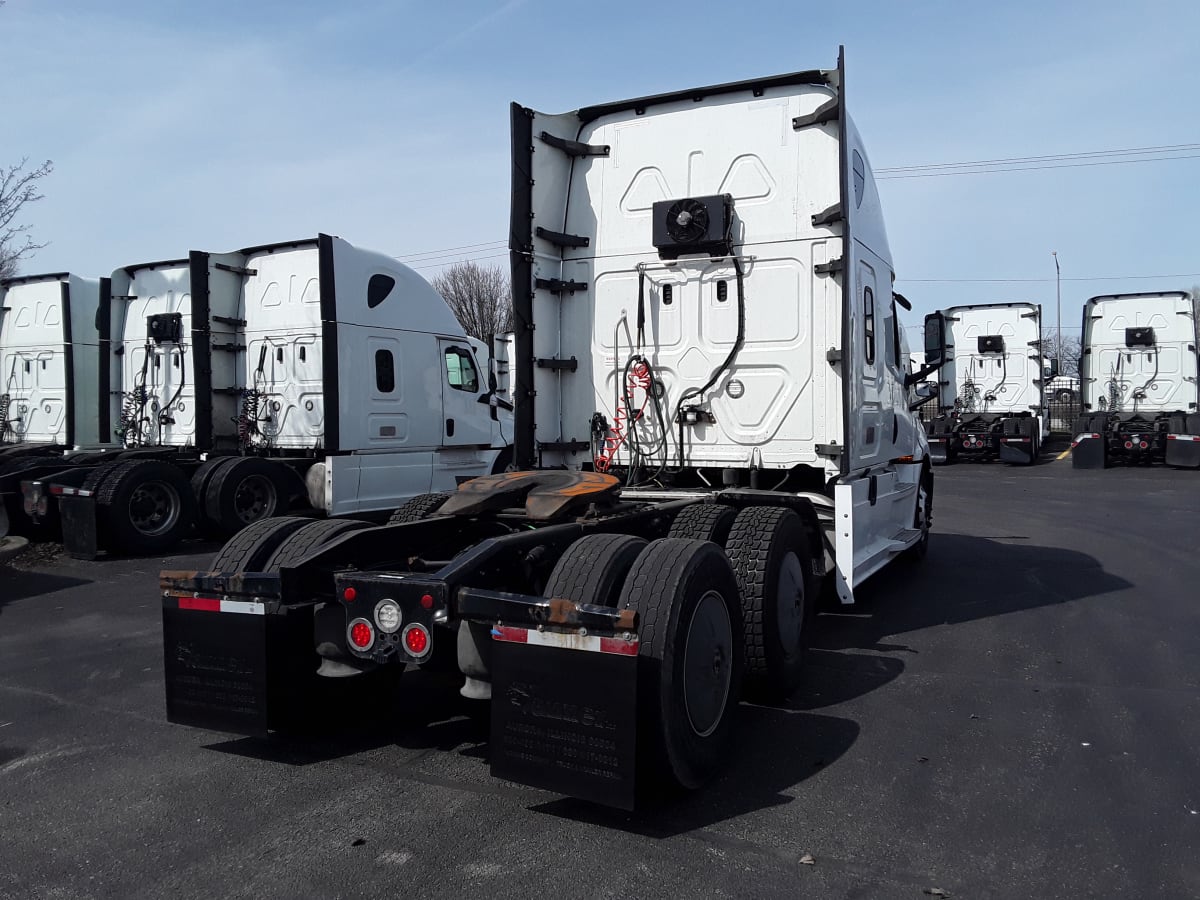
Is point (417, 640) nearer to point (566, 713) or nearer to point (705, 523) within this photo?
point (566, 713)

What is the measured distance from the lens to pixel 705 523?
18.2 ft

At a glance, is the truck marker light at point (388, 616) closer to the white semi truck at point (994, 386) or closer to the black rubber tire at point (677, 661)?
the black rubber tire at point (677, 661)

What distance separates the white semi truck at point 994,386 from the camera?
24188 mm

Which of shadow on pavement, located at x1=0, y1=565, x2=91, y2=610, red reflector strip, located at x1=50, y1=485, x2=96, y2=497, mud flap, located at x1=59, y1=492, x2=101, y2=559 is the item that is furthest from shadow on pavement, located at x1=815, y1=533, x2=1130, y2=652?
red reflector strip, located at x1=50, y1=485, x2=96, y2=497

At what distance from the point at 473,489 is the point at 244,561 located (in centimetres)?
143

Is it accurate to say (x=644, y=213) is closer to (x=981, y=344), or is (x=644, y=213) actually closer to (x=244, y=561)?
(x=244, y=561)

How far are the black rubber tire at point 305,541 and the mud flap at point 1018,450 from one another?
74.4 feet

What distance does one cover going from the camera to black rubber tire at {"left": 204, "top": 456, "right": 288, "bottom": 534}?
11242 millimetres

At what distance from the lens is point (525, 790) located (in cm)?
400

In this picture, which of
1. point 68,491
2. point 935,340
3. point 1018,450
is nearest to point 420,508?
point 935,340

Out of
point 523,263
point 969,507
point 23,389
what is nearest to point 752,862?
point 523,263

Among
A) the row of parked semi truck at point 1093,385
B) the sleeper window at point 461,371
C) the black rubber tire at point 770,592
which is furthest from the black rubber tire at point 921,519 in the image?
the row of parked semi truck at point 1093,385

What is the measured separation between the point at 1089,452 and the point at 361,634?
22747 millimetres

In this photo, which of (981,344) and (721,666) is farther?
(981,344)
